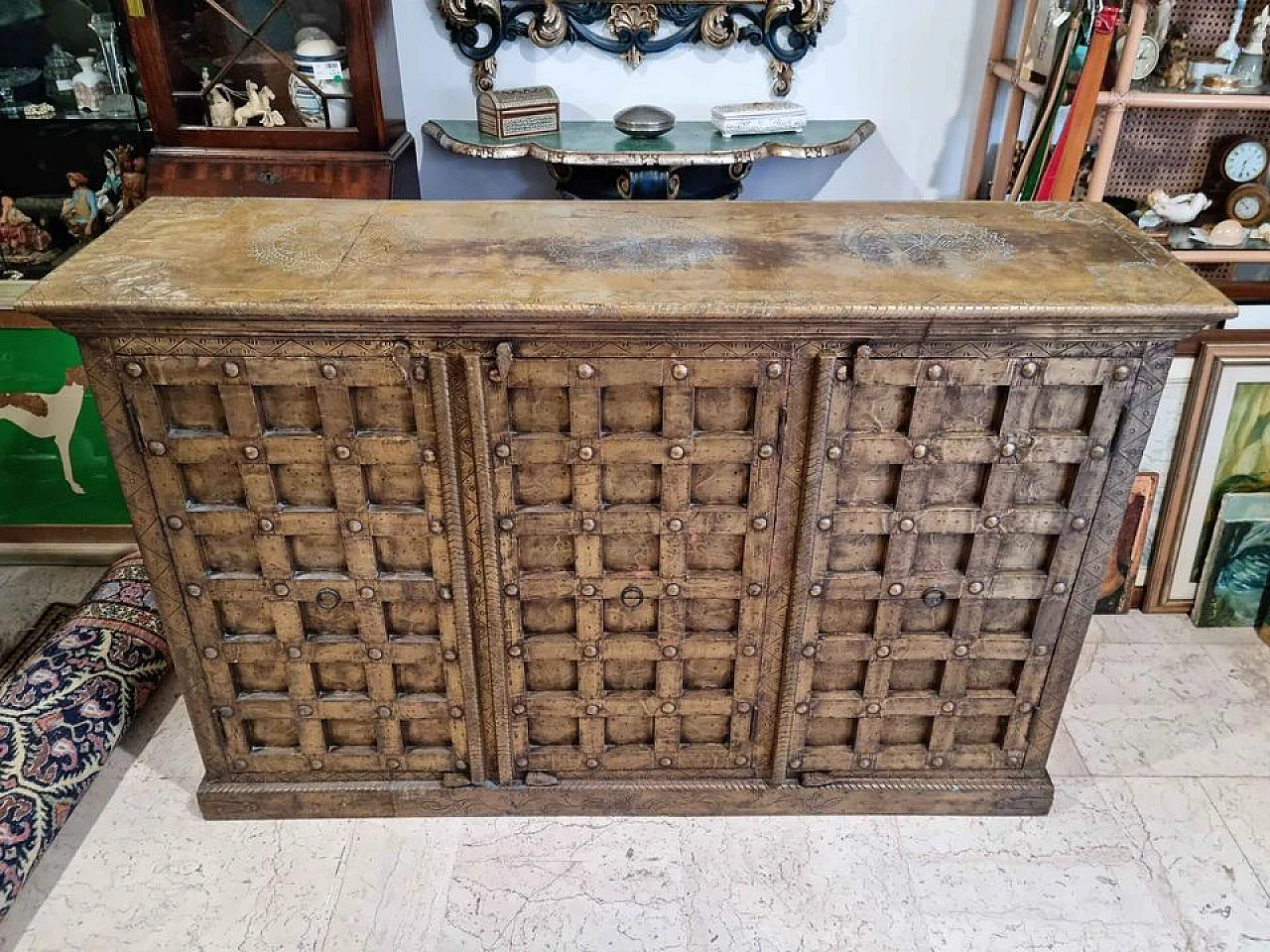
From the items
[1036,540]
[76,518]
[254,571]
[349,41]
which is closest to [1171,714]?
[1036,540]

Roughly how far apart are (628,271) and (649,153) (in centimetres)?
138

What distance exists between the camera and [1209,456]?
289 centimetres

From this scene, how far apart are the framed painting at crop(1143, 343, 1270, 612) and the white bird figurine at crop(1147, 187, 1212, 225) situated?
0.45 m

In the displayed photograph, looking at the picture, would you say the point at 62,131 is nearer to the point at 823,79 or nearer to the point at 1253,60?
the point at 823,79

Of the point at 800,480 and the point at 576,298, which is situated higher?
the point at 576,298

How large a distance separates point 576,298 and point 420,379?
1.09 ft

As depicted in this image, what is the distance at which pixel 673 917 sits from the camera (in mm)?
2180

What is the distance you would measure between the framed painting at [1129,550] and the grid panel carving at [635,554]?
1316mm

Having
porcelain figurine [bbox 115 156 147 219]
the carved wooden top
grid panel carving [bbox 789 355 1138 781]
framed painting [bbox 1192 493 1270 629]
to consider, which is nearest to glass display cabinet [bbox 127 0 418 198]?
porcelain figurine [bbox 115 156 147 219]

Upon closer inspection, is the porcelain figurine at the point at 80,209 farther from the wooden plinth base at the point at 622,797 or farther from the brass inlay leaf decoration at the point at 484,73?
the wooden plinth base at the point at 622,797

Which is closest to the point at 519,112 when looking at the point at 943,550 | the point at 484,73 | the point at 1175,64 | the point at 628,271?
the point at 484,73

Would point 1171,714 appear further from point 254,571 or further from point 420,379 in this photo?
point 254,571

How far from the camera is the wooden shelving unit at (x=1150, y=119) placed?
9.21 feet

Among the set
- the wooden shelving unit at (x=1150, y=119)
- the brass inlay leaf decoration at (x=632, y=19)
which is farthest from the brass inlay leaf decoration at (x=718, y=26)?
the wooden shelving unit at (x=1150, y=119)
